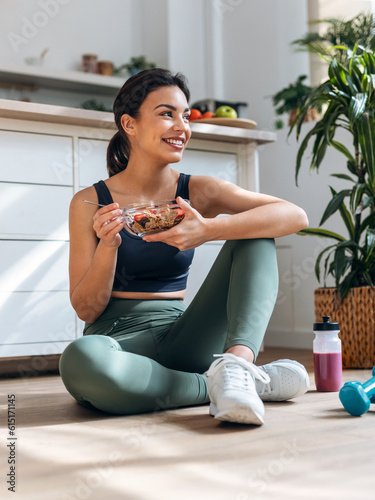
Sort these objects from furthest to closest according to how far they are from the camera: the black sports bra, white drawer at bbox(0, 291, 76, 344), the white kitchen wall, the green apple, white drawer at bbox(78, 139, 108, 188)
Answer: the white kitchen wall → the green apple → white drawer at bbox(78, 139, 108, 188) → white drawer at bbox(0, 291, 76, 344) → the black sports bra

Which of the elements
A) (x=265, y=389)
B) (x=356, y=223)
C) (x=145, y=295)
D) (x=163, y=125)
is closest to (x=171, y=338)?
(x=145, y=295)

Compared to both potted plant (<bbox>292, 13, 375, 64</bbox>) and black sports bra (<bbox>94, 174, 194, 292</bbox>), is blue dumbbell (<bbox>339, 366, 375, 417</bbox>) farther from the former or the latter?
potted plant (<bbox>292, 13, 375, 64</bbox>)

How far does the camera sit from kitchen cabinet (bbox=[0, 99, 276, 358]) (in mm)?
2295

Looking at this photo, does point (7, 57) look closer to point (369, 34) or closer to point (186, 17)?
point (186, 17)

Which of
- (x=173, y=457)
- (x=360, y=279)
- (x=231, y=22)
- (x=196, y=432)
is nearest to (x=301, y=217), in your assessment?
(x=196, y=432)

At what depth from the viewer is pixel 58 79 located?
4.12 metres

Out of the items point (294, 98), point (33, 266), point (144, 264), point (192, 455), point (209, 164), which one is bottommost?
point (192, 455)

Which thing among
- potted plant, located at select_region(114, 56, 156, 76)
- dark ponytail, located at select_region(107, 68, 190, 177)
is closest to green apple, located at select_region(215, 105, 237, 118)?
dark ponytail, located at select_region(107, 68, 190, 177)

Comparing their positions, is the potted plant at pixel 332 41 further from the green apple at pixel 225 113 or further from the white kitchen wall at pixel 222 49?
the green apple at pixel 225 113

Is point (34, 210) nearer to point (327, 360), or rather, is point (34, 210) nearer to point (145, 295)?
point (145, 295)

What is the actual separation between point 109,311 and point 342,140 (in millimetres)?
1938

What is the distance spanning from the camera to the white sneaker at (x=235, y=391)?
117cm

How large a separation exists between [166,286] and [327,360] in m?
0.47

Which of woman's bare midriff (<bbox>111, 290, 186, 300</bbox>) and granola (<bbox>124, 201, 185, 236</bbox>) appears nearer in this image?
granola (<bbox>124, 201, 185, 236</bbox>)
